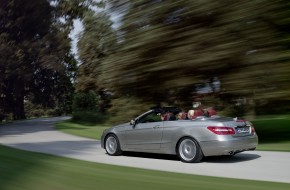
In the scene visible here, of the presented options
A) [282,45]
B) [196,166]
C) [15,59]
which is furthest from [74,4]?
[15,59]

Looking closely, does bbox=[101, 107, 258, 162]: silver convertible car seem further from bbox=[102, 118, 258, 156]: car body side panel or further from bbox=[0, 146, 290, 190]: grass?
bbox=[0, 146, 290, 190]: grass

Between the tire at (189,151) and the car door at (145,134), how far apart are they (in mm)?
843

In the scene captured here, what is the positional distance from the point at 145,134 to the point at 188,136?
173cm

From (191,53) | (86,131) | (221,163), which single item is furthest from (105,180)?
(86,131)

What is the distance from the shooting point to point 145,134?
13250mm

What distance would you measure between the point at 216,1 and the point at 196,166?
29.6 feet

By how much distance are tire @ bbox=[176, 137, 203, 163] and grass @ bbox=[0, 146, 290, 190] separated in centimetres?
290

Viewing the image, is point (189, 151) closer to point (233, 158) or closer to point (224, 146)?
point (224, 146)

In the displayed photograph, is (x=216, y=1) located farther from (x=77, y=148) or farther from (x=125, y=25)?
(x=77, y=148)

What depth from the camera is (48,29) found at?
4200 cm

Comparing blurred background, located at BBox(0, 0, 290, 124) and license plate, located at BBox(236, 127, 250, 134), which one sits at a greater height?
blurred background, located at BBox(0, 0, 290, 124)

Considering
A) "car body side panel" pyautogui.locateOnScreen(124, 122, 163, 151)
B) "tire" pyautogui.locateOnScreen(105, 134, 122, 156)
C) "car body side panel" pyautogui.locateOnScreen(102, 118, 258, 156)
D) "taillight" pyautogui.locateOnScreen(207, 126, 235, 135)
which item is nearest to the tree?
"car body side panel" pyautogui.locateOnScreen(102, 118, 258, 156)

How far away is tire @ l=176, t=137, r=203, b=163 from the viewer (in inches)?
460

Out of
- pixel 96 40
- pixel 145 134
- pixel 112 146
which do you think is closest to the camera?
pixel 96 40
